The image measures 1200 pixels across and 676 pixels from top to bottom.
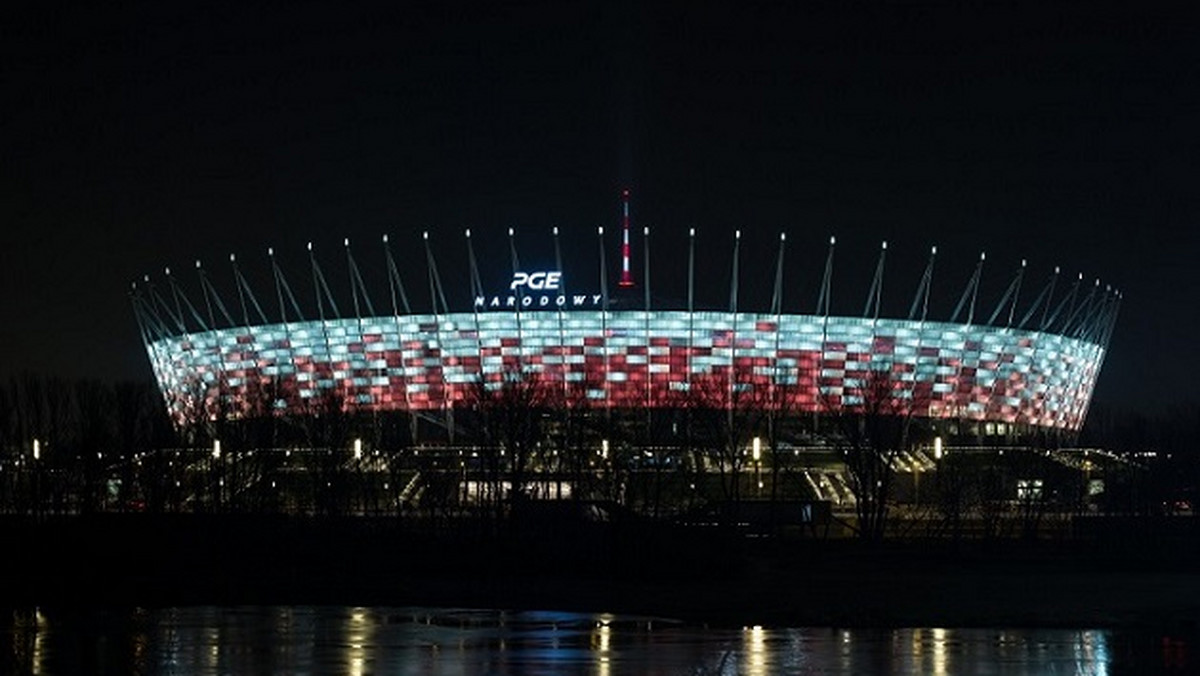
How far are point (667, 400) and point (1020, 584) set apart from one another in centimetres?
7967

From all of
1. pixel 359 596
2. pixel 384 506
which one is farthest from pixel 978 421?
pixel 359 596

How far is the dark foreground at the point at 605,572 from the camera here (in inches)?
1768

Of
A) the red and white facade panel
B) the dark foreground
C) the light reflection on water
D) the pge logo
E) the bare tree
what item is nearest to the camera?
the light reflection on water

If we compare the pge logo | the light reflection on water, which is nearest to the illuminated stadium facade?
the pge logo

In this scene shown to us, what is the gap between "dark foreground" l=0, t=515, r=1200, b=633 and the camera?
4491cm

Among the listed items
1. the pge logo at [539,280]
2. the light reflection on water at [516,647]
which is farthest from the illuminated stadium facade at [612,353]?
the light reflection on water at [516,647]

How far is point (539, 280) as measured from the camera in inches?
5527

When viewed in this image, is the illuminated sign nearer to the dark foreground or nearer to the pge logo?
the pge logo

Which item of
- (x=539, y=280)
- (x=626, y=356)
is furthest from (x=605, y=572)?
(x=626, y=356)

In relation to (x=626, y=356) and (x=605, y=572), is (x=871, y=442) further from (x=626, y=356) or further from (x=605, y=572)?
(x=626, y=356)

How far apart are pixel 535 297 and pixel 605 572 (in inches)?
3437

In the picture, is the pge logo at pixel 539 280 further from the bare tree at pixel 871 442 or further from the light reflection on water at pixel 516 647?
the light reflection on water at pixel 516 647

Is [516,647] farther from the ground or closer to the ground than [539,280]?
closer to the ground

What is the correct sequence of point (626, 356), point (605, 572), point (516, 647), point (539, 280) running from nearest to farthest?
point (516, 647) < point (605, 572) < point (539, 280) < point (626, 356)
